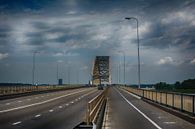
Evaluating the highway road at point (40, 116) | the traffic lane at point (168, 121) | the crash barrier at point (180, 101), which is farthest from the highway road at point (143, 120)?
the highway road at point (40, 116)

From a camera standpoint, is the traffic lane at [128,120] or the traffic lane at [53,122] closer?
the traffic lane at [53,122]

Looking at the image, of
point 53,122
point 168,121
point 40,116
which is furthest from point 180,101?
point 40,116

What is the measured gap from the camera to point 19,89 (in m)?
82.8

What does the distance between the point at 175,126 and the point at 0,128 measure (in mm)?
8601

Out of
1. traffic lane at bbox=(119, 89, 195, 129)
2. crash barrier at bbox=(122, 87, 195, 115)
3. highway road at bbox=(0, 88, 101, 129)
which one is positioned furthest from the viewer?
crash barrier at bbox=(122, 87, 195, 115)

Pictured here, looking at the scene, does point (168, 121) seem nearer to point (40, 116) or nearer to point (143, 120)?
point (143, 120)

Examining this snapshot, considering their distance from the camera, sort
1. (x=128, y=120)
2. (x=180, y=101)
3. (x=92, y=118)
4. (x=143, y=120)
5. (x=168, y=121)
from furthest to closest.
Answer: (x=180, y=101) < (x=143, y=120) < (x=128, y=120) < (x=168, y=121) < (x=92, y=118)

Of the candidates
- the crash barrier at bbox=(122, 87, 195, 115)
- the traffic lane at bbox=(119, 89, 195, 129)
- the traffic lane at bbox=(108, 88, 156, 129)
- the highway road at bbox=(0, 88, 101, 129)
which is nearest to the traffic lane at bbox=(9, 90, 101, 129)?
the highway road at bbox=(0, 88, 101, 129)

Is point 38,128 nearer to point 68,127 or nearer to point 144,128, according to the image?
point 68,127

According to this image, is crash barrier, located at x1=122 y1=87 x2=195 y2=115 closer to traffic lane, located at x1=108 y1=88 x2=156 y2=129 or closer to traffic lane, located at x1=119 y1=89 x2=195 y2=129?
traffic lane, located at x1=119 y1=89 x2=195 y2=129

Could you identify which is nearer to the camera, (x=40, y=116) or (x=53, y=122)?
(x=53, y=122)

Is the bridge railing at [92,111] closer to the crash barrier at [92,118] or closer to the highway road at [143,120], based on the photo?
the crash barrier at [92,118]

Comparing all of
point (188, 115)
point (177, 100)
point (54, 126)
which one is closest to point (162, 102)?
point (177, 100)

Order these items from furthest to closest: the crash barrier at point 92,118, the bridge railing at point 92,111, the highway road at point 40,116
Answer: the highway road at point 40,116 < the bridge railing at point 92,111 < the crash barrier at point 92,118
